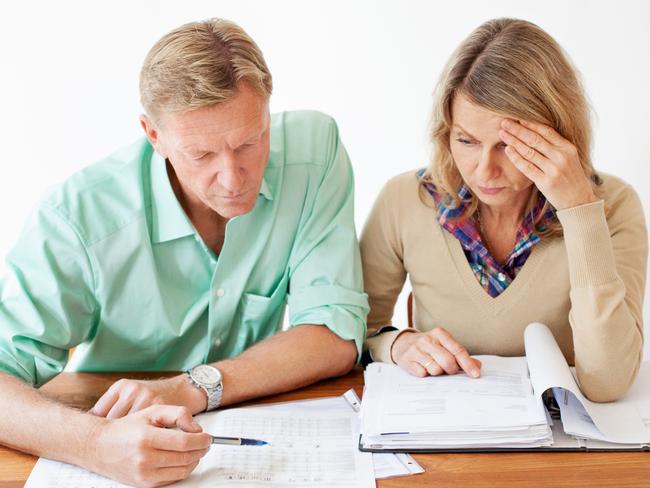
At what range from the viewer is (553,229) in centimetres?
194

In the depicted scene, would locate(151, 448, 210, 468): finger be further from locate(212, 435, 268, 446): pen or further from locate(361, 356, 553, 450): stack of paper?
locate(361, 356, 553, 450): stack of paper

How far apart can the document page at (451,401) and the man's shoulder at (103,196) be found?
0.62 metres

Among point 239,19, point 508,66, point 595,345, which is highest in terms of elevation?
point 508,66

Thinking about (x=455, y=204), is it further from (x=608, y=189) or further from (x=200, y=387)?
(x=200, y=387)

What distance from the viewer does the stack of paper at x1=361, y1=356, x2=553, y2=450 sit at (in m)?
1.53

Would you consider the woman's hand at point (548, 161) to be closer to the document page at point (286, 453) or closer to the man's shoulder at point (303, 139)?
the man's shoulder at point (303, 139)

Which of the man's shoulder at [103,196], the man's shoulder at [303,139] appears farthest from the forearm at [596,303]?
the man's shoulder at [103,196]

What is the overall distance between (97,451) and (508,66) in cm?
108

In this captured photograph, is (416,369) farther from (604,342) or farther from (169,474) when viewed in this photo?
(169,474)

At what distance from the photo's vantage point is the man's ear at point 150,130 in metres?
1.78

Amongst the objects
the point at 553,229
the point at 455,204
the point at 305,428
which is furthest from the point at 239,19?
the point at 305,428

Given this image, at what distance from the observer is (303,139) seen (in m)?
2.05

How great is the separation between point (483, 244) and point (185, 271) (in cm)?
69

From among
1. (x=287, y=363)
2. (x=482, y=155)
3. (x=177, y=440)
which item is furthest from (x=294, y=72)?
(x=177, y=440)
